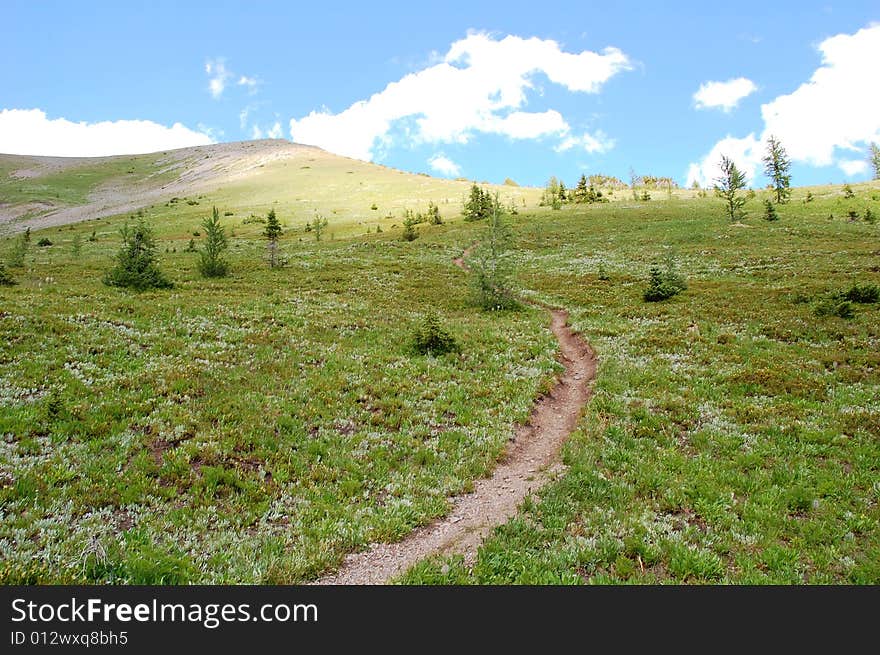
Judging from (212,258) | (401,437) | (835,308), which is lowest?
(401,437)

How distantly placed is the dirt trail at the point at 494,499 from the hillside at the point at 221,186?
A: 67.1 metres

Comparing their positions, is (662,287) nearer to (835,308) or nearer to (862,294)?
(835,308)

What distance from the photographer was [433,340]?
2038cm

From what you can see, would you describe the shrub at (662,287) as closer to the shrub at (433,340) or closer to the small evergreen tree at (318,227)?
the shrub at (433,340)

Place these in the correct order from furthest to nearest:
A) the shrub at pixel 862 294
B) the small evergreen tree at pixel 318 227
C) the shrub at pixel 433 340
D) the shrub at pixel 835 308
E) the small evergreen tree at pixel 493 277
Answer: the small evergreen tree at pixel 318 227 → the small evergreen tree at pixel 493 277 → the shrub at pixel 862 294 → the shrub at pixel 835 308 → the shrub at pixel 433 340

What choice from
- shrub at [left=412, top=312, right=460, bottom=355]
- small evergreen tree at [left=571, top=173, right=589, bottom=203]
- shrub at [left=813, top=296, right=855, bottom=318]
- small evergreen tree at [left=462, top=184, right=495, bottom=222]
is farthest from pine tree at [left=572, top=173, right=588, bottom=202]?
shrub at [left=412, top=312, right=460, bottom=355]

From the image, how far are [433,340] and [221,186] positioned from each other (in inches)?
4386

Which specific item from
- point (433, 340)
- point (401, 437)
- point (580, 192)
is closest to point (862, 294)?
point (433, 340)

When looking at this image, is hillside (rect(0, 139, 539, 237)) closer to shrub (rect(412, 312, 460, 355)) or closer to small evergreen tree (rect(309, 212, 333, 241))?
small evergreen tree (rect(309, 212, 333, 241))

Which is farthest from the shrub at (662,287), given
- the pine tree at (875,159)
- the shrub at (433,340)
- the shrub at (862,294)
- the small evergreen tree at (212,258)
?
the pine tree at (875,159)

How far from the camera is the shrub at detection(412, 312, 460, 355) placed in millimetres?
20156

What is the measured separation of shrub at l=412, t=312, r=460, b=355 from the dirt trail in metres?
5.21

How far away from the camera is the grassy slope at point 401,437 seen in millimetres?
7988

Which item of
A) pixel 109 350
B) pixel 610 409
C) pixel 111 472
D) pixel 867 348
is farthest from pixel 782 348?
pixel 109 350
